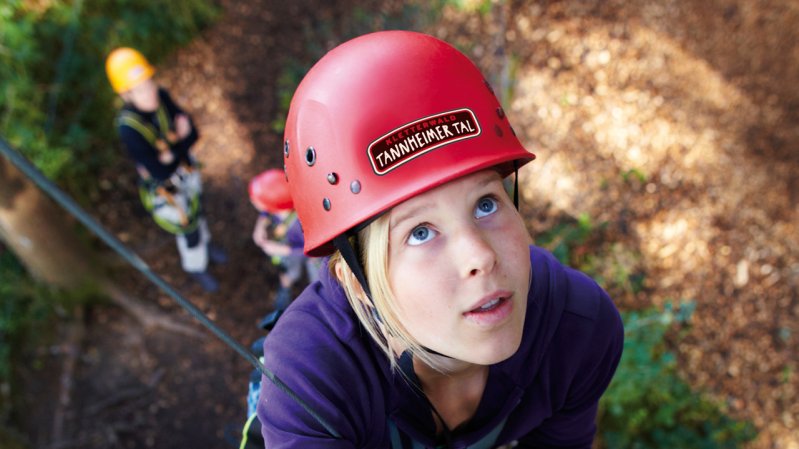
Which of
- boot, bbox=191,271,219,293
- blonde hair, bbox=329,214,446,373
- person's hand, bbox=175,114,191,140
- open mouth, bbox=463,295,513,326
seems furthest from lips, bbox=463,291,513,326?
boot, bbox=191,271,219,293

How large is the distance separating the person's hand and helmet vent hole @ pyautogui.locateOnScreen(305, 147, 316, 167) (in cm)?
347

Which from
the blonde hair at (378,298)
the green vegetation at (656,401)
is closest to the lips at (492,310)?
the blonde hair at (378,298)

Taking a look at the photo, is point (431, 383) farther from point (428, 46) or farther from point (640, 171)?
point (640, 171)

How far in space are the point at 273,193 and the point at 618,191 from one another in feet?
9.30

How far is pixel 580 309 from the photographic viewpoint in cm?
182

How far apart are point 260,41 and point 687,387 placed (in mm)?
5123

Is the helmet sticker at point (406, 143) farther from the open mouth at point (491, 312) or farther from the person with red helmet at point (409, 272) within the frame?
the open mouth at point (491, 312)

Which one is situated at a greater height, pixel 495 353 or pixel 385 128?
pixel 385 128

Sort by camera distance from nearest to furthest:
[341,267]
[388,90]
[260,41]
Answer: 1. [388,90]
2. [341,267]
3. [260,41]

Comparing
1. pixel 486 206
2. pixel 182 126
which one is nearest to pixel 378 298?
pixel 486 206

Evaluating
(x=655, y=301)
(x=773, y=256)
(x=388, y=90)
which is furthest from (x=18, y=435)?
(x=773, y=256)

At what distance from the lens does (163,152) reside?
179 inches

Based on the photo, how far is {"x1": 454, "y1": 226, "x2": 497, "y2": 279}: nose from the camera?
4.70 ft

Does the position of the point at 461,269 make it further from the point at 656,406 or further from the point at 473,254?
the point at 656,406
